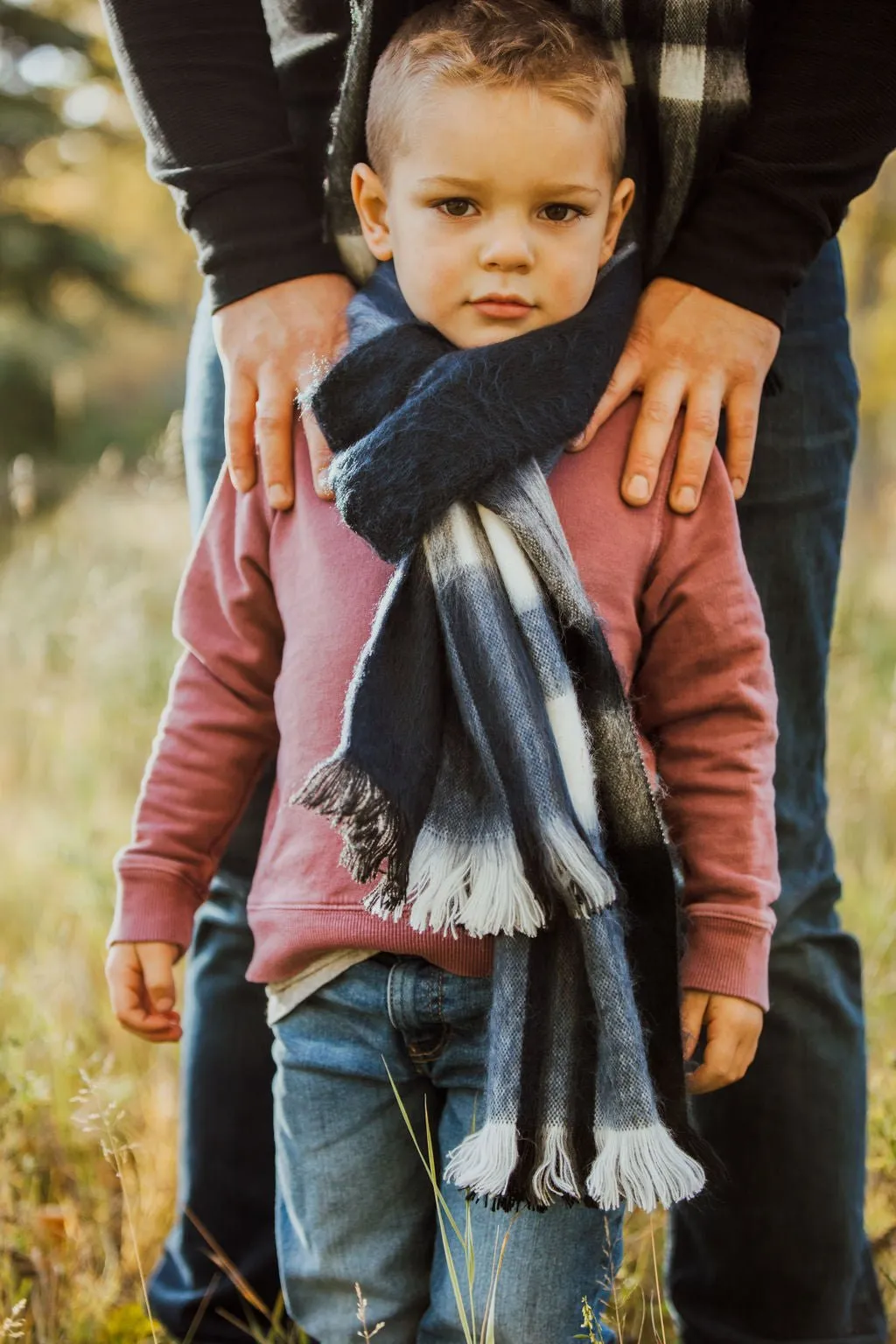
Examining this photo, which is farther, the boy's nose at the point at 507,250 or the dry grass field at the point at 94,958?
the dry grass field at the point at 94,958

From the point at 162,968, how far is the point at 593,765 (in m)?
0.64

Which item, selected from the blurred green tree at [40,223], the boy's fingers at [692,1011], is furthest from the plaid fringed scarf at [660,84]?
the blurred green tree at [40,223]

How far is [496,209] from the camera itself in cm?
148

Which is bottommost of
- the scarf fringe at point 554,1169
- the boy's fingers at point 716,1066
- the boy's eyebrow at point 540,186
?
the scarf fringe at point 554,1169

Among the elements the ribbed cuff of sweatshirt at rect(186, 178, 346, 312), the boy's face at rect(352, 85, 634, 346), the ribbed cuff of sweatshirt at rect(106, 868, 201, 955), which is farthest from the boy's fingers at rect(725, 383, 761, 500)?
the ribbed cuff of sweatshirt at rect(106, 868, 201, 955)

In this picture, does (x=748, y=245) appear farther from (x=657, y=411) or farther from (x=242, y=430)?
(x=242, y=430)

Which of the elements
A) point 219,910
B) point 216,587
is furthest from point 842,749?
point 216,587

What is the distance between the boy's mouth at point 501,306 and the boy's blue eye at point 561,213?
0.10 meters

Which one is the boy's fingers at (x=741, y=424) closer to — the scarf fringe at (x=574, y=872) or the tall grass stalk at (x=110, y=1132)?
the scarf fringe at (x=574, y=872)

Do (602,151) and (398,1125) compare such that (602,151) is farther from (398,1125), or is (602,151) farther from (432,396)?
(398,1125)

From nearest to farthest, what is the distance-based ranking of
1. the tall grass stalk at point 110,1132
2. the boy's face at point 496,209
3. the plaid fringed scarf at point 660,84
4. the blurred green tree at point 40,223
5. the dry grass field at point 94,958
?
the boy's face at point 496,209
the plaid fringed scarf at point 660,84
the tall grass stalk at point 110,1132
the dry grass field at point 94,958
the blurred green tree at point 40,223

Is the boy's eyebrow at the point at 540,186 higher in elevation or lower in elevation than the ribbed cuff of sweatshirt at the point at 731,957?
higher

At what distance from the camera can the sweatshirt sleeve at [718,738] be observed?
4.96 feet

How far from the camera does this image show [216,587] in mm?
1682
